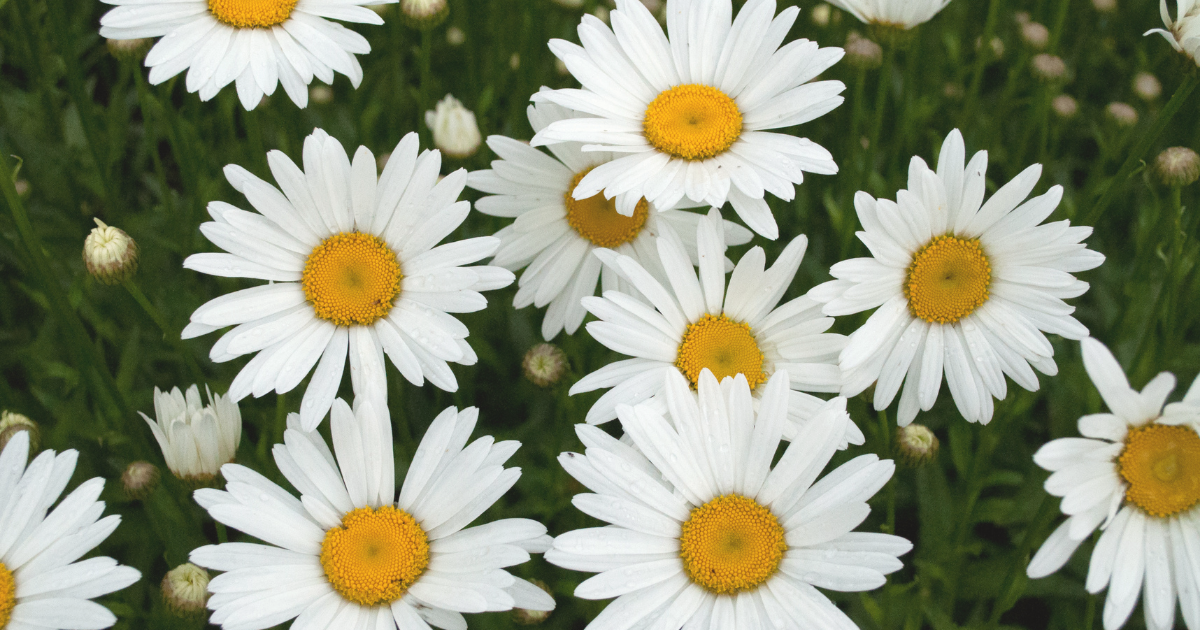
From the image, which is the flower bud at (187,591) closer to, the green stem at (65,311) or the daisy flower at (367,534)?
the daisy flower at (367,534)

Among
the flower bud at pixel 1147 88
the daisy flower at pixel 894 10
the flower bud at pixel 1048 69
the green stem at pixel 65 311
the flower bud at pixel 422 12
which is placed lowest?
the green stem at pixel 65 311

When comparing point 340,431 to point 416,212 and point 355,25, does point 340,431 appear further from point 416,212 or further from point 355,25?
point 355,25

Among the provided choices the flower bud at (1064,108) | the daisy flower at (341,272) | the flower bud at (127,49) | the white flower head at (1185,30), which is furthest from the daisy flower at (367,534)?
the flower bud at (1064,108)

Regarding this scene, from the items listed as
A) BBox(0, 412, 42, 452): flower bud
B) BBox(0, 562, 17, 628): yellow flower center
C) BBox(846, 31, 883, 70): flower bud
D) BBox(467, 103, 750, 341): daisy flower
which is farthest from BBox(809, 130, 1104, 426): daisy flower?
BBox(0, 412, 42, 452): flower bud


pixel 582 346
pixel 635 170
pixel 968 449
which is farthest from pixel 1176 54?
pixel 582 346

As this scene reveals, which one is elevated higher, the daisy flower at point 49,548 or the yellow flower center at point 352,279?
the yellow flower center at point 352,279

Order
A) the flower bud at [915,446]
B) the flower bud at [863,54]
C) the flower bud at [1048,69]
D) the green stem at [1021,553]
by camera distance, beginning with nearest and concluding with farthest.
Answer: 1. the green stem at [1021,553]
2. the flower bud at [915,446]
3. the flower bud at [863,54]
4. the flower bud at [1048,69]

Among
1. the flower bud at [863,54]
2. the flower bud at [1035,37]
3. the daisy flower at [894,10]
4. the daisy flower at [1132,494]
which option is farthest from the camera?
the flower bud at [1035,37]
